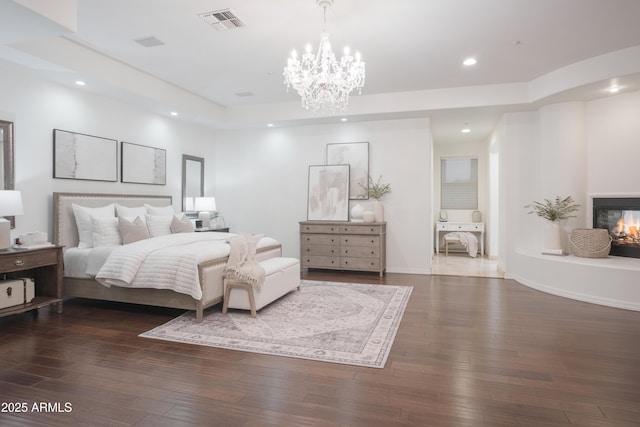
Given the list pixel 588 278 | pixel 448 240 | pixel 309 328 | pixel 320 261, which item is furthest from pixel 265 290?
pixel 448 240

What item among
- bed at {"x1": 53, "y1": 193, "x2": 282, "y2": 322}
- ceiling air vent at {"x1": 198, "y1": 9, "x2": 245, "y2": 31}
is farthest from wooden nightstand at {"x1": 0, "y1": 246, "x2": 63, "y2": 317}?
ceiling air vent at {"x1": 198, "y1": 9, "x2": 245, "y2": 31}

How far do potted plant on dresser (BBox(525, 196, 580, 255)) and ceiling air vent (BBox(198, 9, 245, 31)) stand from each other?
4702mm

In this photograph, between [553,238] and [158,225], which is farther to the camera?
[553,238]

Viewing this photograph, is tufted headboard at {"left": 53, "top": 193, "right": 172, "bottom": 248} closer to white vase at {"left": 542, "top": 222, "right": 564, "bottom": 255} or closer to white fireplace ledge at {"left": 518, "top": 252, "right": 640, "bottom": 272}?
white fireplace ledge at {"left": 518, "top": 252, "right": 640, "bottom": 272}

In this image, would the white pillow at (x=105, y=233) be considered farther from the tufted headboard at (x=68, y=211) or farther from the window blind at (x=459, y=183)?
the window blind at (x=459, y=183)

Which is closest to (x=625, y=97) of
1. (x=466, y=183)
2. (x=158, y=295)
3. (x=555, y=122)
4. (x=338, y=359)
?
(x=555, y=122)

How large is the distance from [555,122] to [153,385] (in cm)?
583

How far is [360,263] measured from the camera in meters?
6.12

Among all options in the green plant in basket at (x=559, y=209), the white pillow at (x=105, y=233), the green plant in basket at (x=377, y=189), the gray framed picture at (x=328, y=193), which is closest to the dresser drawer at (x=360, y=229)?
the gray framed picture at (x=328, y=193)

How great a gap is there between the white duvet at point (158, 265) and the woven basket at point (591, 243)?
453 cm

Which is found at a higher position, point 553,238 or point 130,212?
point 130,212

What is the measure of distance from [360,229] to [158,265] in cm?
329

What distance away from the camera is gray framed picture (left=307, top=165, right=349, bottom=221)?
661 cm

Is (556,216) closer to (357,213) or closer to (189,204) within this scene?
(357,213)
